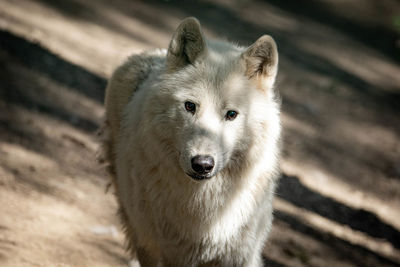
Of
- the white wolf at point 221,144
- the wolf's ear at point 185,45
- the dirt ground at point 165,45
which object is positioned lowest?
the dirt ground at point 165,45

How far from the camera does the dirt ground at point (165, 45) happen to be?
15.9ft

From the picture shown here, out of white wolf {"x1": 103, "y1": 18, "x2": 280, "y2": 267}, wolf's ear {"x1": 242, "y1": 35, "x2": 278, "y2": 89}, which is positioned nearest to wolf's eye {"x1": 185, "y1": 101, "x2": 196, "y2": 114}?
white wolf {"x1": 103, "y1": 18, "x2": 280, "y2": 267}

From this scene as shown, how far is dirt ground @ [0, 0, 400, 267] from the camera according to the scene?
483cm

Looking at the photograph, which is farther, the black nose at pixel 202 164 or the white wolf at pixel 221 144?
the white wolf at pixel 221 144

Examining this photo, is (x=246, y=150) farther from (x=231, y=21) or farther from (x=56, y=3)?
(x=231, y=21)

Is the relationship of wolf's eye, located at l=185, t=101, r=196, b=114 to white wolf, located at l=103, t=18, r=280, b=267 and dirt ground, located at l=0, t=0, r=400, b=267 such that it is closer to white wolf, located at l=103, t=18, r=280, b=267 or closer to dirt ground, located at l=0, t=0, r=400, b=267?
white wolf, located at l=103, t=18, r=280, b=267

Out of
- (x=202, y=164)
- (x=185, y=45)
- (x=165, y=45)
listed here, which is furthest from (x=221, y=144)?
(x=165, y=45)

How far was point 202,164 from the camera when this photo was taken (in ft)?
9.91

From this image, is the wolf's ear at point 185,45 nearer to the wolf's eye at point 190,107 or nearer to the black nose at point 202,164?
the wolf's eye at point 190,107

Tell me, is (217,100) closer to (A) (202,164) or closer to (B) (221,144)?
(B) (221,144)

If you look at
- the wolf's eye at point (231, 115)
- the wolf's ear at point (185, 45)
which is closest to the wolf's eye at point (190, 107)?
the wolf's eye at point (231, 115)

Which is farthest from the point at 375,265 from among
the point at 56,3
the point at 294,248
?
the point at 56,3

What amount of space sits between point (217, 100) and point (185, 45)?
54 cm

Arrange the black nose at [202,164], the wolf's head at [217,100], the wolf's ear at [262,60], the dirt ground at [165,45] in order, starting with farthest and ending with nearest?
the dirt ground at [165,45] < the wolf's ear at [262,60] < the wolf's head at [217,100] < the black nose at [202,164]
